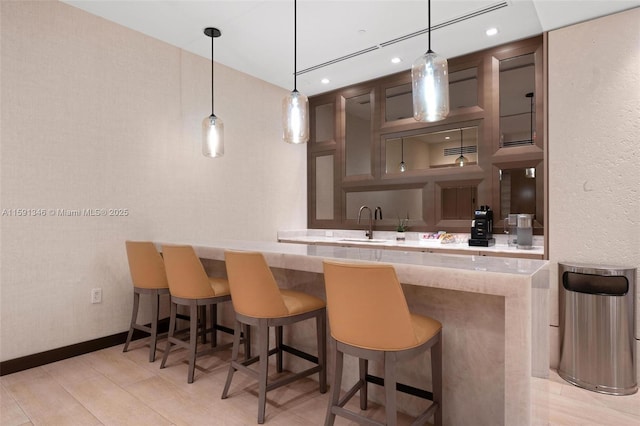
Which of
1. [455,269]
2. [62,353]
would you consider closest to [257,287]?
[455,269]

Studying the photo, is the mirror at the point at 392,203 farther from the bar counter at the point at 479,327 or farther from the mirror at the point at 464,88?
the bar counter at the point at 479,327

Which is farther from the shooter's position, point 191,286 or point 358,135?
point 358,135

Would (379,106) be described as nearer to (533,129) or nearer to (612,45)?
(533,129)

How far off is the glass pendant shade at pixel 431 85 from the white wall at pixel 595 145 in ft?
4.14

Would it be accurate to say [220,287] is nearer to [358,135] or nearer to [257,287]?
[257,287]

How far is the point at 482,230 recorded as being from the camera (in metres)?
3.56

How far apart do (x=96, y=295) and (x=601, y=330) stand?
3981 millimetres

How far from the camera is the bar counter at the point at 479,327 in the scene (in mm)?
1449

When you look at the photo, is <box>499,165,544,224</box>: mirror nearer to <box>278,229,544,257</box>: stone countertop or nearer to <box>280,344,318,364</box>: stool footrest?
<box>278,229,544,257</box>: stone countertop

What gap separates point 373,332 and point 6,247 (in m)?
2.85

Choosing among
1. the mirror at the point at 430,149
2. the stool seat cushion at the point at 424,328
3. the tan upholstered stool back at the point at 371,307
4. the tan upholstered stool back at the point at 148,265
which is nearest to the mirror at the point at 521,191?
the mirror at the point at 430,149

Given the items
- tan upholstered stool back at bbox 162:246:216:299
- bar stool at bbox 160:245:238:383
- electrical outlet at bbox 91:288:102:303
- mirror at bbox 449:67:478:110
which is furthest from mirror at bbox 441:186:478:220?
electrical outlet at bbox 91:288:102:303

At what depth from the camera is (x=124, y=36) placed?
3.44m

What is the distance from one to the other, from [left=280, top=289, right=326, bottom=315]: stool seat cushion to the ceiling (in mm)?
2350
